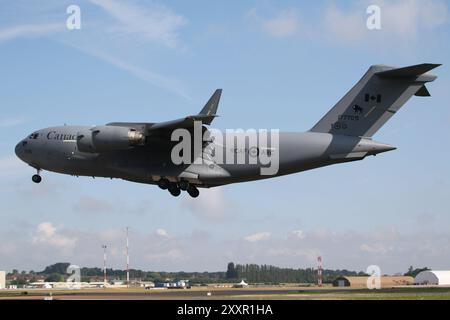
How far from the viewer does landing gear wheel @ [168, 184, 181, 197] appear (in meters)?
27.6

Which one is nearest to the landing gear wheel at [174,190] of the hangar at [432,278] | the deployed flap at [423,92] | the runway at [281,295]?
the runway at [281,295]

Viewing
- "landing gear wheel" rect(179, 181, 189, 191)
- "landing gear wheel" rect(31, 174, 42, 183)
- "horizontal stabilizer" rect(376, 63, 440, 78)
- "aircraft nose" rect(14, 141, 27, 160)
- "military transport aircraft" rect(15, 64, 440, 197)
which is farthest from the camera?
"landing gear wheel" rect(31, 174, 42, 183)

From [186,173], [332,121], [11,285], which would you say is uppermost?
[332,121]

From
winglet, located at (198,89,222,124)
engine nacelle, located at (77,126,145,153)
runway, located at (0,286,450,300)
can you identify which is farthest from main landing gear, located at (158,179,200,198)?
runway, located at (0,286,450,300)

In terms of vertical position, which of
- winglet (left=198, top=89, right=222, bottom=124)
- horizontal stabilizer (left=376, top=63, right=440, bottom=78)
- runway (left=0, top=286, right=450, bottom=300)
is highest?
horizontal stabilizer (left=376, top=63, right=440, bottom=78)

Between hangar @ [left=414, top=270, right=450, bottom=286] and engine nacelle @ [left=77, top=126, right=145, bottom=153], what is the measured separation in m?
24.8

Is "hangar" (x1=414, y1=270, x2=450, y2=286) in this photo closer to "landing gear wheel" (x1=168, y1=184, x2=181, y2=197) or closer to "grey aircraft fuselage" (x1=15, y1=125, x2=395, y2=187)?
"grey aircraft fuselage" (x1=15, y1=125, x2=395, y2=187)

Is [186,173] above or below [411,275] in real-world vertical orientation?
above

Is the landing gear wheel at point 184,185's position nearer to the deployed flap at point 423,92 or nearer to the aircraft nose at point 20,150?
the aircraft nose at point 20,150

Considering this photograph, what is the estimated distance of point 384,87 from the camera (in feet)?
86.1

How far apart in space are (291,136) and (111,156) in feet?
22.2
